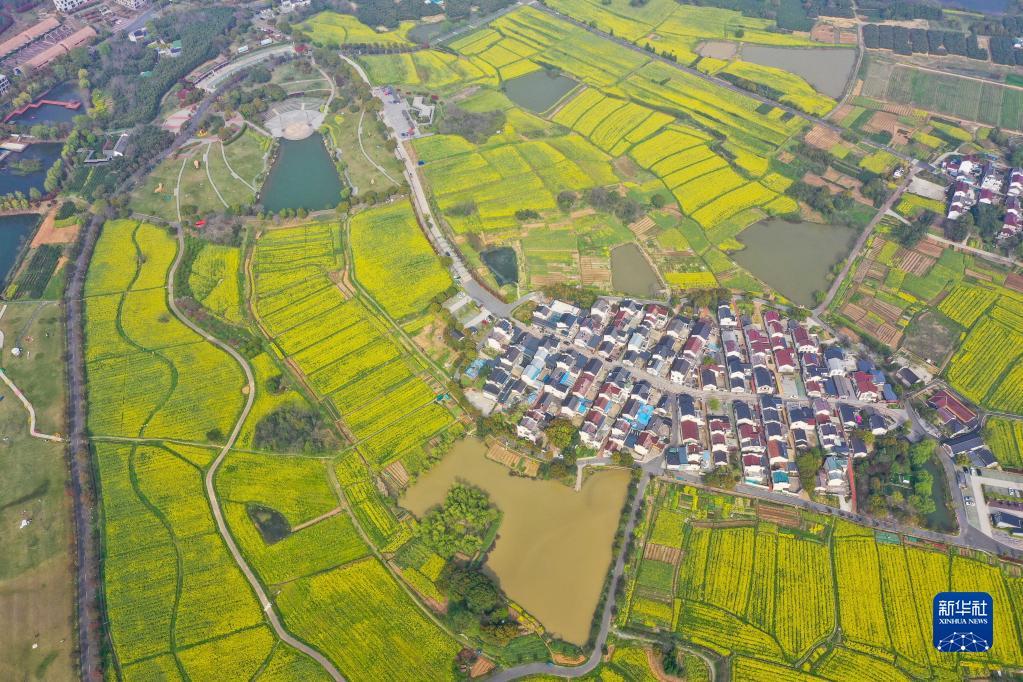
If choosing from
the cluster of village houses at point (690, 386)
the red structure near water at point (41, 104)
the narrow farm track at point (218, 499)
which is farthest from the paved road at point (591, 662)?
the red structure near water at point (41, 104)

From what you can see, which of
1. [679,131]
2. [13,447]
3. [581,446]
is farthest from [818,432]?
[13,447]

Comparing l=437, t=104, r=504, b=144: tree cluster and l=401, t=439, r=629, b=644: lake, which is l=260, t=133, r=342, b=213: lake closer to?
l=437, t=104, r=504, b=144: tree cluster

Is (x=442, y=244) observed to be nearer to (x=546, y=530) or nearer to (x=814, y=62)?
(x=546, y=530)

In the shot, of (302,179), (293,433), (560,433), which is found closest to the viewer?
(560,433)

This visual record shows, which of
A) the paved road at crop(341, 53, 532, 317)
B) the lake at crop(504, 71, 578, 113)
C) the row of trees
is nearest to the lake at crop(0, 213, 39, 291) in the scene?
the paved road at crop(341, 53, 532, 317)

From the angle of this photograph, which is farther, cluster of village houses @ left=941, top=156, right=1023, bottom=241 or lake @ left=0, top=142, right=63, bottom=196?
lake @ left=0, top=142, right=63, bottom=196

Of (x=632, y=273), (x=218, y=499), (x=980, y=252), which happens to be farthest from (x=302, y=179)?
(x=980, y=252)
